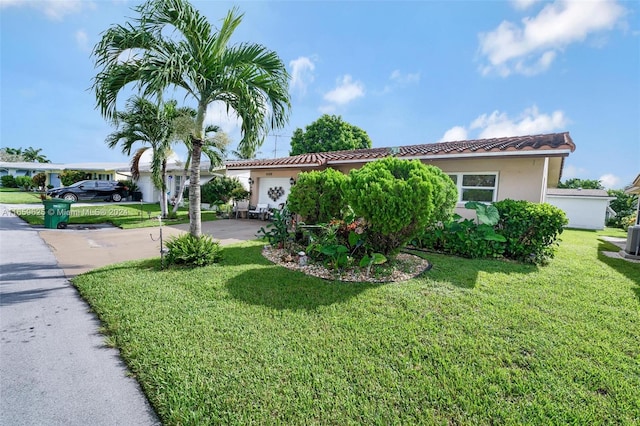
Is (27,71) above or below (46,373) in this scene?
→ above

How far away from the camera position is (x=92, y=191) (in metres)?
23.1

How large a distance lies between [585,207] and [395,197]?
24.1 meters

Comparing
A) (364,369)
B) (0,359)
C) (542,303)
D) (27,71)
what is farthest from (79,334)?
(27,71)

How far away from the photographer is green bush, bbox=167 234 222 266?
20.4 feet

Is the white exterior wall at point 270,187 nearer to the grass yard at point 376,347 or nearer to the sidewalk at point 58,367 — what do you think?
the grass yard at point 376,347

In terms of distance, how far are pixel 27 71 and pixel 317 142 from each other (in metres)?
23.1

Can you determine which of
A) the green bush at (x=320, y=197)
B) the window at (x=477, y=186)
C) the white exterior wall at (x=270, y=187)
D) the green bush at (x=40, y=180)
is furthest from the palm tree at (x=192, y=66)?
the green bush at (x=40, y=180)

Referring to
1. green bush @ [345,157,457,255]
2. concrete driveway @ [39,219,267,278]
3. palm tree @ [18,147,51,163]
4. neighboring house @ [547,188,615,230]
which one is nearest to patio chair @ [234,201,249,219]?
concrete driveway @ [39,219,267,278]

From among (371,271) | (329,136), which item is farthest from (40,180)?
(371,271)

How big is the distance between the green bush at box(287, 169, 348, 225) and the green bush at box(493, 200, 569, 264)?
438 centimetres

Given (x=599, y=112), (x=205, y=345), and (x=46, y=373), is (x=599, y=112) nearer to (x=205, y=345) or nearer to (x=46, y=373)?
(x=205, y=345)

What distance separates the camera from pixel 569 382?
2.70m

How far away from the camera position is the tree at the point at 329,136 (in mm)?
31125

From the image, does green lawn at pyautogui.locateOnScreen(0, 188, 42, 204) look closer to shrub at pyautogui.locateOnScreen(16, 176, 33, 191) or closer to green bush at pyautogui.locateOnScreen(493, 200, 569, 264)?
shrub at pyautogui.locateOnScreen(16, 176, 33, 191)
